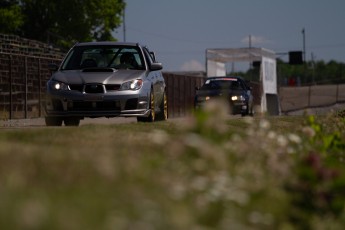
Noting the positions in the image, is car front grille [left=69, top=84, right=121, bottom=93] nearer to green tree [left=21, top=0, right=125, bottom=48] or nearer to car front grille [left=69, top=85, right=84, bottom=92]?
car front grille [left=69, top=85, right=84, bottom=92]

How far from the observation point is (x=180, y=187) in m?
4.30

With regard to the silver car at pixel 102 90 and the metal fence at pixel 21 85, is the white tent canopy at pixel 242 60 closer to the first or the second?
the metal fence at pixel 21 85

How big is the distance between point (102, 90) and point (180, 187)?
11.2m

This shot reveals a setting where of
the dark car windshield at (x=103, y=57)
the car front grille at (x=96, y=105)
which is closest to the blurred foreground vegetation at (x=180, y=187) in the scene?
the car front grille at (x=96, y=105)

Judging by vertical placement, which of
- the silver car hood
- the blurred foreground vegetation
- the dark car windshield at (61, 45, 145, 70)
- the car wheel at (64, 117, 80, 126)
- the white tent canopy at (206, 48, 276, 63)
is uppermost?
the white tent canopy at (206, 48, 276, 63)

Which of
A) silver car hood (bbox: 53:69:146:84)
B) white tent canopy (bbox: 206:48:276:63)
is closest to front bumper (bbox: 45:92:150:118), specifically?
silver car hood (bbox: 53:69:146:84)

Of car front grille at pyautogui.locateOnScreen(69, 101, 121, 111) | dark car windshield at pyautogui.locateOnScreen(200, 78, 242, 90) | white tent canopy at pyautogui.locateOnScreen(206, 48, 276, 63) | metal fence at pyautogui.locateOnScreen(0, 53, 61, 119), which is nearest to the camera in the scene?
car front grille at pyautogui.locateOnScreen(69, 101, 121, 111)

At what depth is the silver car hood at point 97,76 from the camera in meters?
15.4

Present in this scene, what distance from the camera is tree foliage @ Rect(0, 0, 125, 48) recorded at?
221 ft

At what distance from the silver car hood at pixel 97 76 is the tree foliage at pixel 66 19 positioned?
51.0 m

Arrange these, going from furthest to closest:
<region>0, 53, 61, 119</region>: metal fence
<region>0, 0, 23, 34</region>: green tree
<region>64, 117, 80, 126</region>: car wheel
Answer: <region>0, 0, 23, 34</region>: green tree → <region>0, 53, 61, 119</region>: metal fence → <region>64, 117, 80, 126</region>: car wheel

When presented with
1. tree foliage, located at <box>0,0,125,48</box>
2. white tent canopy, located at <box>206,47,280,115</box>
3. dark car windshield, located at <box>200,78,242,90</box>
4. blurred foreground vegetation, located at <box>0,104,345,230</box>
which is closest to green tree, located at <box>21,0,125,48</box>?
tree foliage, located at <box>0,0,125,48</box>

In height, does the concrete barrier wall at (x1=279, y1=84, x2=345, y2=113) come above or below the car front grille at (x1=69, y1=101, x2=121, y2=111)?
below

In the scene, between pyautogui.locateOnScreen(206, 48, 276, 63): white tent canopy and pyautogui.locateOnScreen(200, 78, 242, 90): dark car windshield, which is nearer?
pyautogui.locateOnScreen(200, 78, 242, 90): dark car windshield
